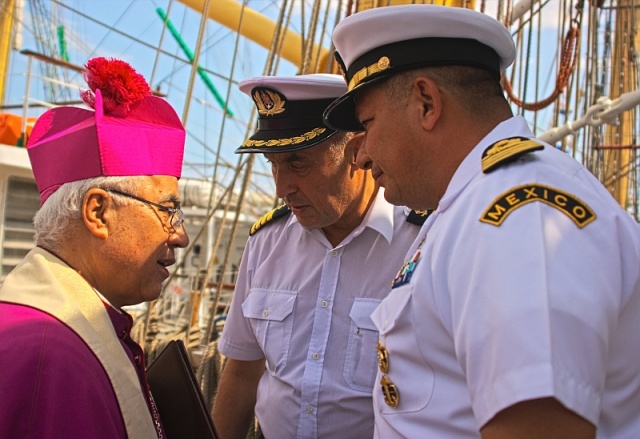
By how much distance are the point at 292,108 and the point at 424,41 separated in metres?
0.85

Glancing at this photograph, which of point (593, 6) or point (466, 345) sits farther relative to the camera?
point (593, 6)

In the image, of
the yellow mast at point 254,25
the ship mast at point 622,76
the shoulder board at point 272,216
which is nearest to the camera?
the shoulder board at point 272,216

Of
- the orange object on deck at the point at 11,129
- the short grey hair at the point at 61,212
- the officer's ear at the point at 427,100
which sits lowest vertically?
Result: the orange object on deck at the point at 11,129

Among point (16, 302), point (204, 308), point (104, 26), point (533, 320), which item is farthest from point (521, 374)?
point (204, 308)

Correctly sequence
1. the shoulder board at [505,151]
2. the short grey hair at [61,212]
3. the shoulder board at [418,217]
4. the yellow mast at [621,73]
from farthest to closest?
the yellow mast at [621,73] < the shoulder board at [418,217] < the short grey hair at [61,212] < the shoulder board at [505,151]

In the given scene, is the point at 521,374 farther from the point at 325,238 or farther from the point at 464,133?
the point at 325,238

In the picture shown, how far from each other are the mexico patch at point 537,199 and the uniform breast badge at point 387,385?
1.15 ft

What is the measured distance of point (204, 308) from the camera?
41.4 ft

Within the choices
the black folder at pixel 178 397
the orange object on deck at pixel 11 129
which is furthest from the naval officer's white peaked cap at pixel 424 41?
the orange object on deck at pixel 11 129

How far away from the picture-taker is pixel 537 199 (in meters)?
0.92

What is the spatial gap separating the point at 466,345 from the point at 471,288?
0.24ft

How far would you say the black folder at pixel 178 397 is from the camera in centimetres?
159

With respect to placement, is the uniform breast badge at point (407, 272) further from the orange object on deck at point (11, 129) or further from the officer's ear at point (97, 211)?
the orange object on deck at point (11, 129)

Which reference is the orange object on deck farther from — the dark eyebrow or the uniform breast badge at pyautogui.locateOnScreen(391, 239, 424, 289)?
the uniform breast badge at pyautogui.locateOnScreen(391, 239, 424, 289)
